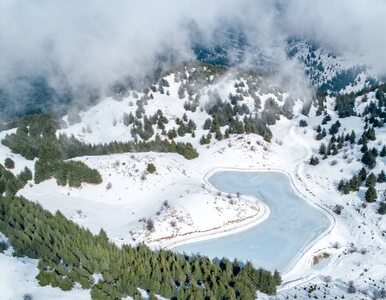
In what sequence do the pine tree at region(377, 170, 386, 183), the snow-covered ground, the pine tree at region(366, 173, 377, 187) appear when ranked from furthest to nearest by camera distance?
the pine tree at region(377, 170, 386, 183) → the pine tree at region(366, 173, 377, 187) → the snow-covered ground

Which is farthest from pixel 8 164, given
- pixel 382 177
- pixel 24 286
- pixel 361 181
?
pixel 382 177

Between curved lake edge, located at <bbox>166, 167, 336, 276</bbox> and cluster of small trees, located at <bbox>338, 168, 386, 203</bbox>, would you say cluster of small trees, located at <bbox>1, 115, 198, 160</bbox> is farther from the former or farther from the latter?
cluster of small trees, located at <bbox>338, 168, 386, 203</bbox>

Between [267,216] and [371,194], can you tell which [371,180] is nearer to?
[371,194]

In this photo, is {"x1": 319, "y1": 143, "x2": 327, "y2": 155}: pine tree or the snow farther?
{"x1": 319, "y1": 143, "x2": 327, "y2": 155}: pine tree

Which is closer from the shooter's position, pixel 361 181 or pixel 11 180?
pixel 11 180

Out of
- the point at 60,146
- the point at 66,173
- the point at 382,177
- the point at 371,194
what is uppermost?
the point at 60,146

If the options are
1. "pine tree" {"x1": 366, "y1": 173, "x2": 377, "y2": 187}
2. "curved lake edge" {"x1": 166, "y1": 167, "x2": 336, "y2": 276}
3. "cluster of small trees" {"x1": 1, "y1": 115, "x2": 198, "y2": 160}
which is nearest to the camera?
"curved lake edge" {"x1": 166, "y1": 167, "x2": 336, "y2": 276}

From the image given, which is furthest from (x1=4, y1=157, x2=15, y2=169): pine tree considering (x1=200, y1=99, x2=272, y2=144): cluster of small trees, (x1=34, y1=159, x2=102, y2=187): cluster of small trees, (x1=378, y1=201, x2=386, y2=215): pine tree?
(x1=378, y1=201, x2=386, y2=215): pine tree

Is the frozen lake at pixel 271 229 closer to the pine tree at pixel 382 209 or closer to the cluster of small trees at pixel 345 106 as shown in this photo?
the pine tree at pixel 382 209
